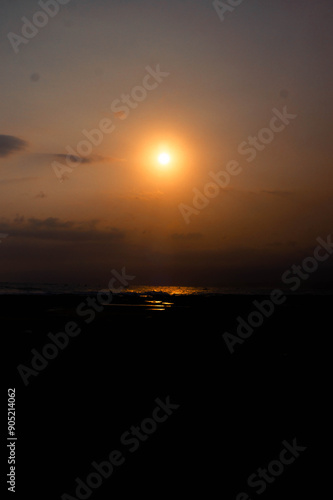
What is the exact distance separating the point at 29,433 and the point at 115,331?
1759 centimetres

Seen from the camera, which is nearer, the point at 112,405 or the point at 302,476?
the point at 302,476

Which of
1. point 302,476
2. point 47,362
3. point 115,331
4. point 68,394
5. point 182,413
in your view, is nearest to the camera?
point 302,476

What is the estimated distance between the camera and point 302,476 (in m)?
8.35

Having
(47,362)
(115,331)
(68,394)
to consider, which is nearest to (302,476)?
(68,394)

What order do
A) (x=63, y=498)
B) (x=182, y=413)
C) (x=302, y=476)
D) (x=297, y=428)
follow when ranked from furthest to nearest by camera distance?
(x=182, y=413), (x=297, y=428), (x=302, y=476), (x=63, y=498)

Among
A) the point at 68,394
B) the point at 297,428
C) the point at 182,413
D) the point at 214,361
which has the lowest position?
the point at 297,428

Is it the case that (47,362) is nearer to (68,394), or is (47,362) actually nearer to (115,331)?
(68,394)

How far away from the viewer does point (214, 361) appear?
1861 centimetres

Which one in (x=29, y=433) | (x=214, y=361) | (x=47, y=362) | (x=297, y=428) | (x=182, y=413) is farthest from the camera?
(x=214, y=361)

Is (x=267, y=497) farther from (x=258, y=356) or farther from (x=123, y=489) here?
(x=258, y=356)

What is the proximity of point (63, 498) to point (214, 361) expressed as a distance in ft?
38.9

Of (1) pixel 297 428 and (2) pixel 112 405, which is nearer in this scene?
(1) pixel 297 428

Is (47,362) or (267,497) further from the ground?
(47,362)

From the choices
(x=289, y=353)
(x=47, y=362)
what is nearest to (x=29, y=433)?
(x=47, y=362)
